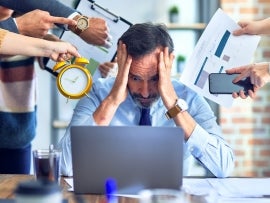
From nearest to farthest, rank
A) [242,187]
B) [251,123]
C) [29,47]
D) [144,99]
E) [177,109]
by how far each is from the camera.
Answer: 1. [242,187]
2. [29,47]
3. [177,109]
4. [144,99]
5. [251,123]

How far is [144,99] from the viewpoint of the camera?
2.06 m

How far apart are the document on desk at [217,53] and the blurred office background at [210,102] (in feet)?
3.98

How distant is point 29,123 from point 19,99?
12 cm

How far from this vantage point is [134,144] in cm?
141

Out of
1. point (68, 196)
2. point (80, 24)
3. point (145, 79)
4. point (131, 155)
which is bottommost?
point (68, 196)

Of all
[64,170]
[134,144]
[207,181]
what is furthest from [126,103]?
[134,144]

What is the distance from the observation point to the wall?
321cm

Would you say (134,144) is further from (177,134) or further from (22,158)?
(22,158)

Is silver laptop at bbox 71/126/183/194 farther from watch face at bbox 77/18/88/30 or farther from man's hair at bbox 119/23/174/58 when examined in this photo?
watch face at bbox 77/18/88/30

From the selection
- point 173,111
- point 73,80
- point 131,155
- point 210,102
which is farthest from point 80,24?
point 210,102

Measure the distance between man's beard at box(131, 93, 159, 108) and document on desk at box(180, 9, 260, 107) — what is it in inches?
5.4

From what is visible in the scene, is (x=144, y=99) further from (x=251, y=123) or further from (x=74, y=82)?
(x=251, y=123)

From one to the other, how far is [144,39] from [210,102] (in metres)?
1.37

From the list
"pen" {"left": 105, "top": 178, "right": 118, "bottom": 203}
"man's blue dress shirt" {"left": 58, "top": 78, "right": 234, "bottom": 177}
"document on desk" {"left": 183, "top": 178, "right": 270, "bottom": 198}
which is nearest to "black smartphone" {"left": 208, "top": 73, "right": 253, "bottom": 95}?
"man's blue dress shirt" {"left": 58, "top": 78, "right": 234, "bottom": 177}
